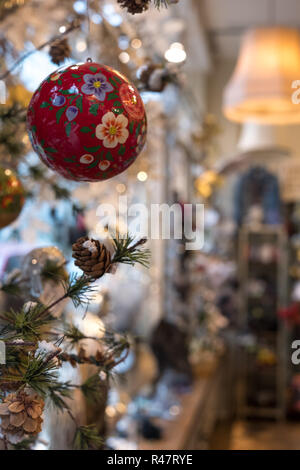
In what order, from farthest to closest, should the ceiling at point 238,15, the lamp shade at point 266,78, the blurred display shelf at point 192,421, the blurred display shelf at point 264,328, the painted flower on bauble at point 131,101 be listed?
the blurred display shelf at point 264,328 < the ceiling at point 238,15 < the blurred display shelf at point 192,421 < the lamp shade at point 266,78 < the painted flower on bauble at point 131,101

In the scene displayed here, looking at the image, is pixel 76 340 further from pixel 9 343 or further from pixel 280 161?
pixel 280 161

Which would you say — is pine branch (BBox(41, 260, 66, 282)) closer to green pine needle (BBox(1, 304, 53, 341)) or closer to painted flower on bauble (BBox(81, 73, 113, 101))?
green pine needle (BBox(1, 304, 53, 341))

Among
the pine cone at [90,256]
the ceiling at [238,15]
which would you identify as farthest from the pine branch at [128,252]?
the ceiling at [238,15]

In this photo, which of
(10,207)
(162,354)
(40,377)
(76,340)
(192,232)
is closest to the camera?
(40,377)

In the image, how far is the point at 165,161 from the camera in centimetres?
394

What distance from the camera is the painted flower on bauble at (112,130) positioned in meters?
0.90

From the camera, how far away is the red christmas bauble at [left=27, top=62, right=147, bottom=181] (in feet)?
2.95

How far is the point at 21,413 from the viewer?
2.67 ft

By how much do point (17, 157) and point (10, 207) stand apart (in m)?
0.31

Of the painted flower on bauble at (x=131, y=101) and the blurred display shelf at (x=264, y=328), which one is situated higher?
the painted flower on bauble at (x=131, y=101)

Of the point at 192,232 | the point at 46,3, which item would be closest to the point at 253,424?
the point at 192,232

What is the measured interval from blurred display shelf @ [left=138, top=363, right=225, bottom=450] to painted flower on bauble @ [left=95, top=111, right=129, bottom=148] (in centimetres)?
180

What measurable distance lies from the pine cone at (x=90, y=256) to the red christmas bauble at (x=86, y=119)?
139 millimetres

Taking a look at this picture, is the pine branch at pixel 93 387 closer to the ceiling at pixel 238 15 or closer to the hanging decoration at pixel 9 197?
the hanging decoration at pixel 9 197
